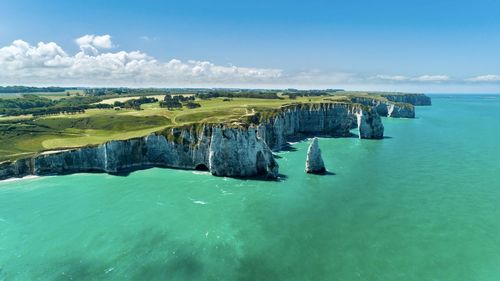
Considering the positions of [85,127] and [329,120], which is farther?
[329,120]

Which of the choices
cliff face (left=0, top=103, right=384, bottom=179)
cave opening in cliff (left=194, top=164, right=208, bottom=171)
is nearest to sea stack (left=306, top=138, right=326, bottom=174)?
cliff face (left=0, top=103, right=384, bottom=179)

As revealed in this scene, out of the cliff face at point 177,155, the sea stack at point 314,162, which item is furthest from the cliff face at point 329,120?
the sea stack at point 314,162

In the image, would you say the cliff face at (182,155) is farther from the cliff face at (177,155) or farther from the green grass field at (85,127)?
the green grass field at (85,127)

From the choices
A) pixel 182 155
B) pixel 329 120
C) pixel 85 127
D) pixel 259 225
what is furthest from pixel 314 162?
pixel 85 127

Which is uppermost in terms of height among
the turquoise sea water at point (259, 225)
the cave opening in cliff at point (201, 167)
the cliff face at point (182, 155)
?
the cliff face at point (182, 155)

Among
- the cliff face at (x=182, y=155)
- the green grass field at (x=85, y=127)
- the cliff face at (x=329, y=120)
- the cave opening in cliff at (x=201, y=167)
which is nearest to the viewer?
the cliff face at (x=182, y=155)

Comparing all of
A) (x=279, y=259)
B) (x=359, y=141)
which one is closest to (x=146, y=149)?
(x=279, y=259)

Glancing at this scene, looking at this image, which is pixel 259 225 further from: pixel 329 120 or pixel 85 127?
pixel 329 120

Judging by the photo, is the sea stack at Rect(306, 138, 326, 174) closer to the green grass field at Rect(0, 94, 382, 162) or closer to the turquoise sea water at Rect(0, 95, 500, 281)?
the turquoise sea water at Rect(0, 95, 500, 281)
